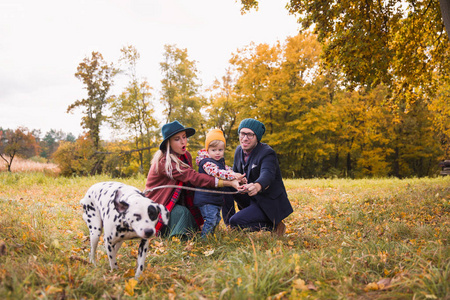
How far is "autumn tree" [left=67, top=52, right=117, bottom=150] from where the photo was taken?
26.0 meters

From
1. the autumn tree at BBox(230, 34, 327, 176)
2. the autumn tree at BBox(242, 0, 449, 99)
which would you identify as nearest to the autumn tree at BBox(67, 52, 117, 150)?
the autumn tree at BBox(230, 34, 327, 176)

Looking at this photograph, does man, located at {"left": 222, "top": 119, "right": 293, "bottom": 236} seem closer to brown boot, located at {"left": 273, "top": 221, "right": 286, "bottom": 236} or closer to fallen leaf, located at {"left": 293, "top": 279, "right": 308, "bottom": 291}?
brown boot, located at {"left": 273, "top": 221, "right": 286, "bottom": 236}

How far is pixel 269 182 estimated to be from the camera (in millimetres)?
4250

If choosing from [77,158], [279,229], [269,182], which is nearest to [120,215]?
[269,182]

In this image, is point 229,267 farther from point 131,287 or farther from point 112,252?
point 112,252

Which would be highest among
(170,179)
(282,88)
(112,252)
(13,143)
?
(282,88)

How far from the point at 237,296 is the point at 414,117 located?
3019 cm

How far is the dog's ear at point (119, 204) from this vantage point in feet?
8.31

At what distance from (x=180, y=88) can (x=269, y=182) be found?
20.6m

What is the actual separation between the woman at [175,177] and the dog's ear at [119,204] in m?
1.34

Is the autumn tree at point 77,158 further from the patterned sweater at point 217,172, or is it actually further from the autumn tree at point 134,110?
the patterned sweater at point 217,172

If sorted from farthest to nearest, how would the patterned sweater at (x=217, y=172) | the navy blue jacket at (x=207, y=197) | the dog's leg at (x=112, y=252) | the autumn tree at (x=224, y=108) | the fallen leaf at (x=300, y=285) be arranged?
the autumn tree at (x=224, y=108) → the navy blue jacket at (x=207, y=197) → the patterned sweater at (x=217, y=172) → the dog's leg at (x=112, y=252) → the fallen leaf at (x=300, y=285)

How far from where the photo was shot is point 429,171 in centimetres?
3222

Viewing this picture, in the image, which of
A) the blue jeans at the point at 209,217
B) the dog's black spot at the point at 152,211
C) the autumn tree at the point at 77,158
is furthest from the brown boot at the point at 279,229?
the autumn tree at the point at 77,158
